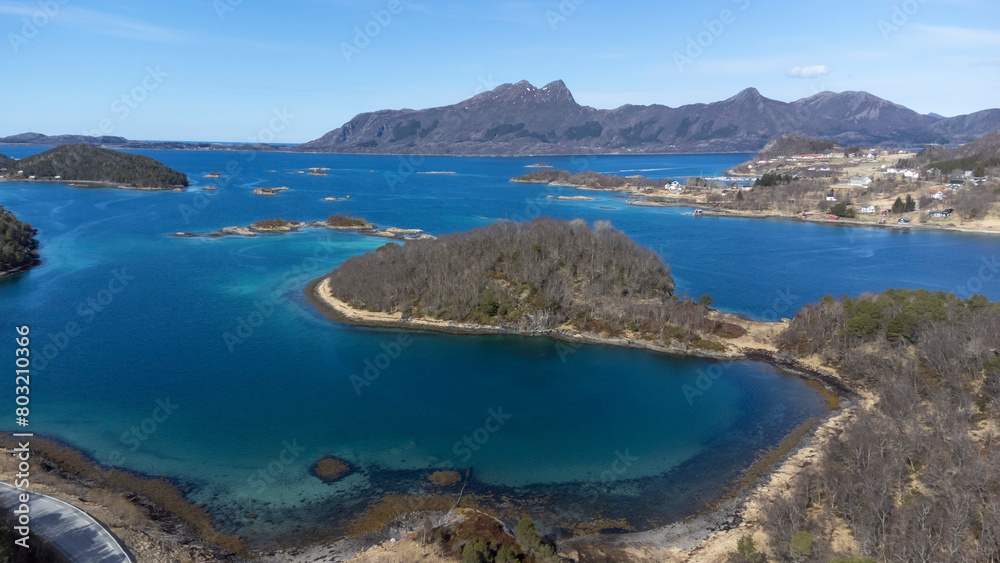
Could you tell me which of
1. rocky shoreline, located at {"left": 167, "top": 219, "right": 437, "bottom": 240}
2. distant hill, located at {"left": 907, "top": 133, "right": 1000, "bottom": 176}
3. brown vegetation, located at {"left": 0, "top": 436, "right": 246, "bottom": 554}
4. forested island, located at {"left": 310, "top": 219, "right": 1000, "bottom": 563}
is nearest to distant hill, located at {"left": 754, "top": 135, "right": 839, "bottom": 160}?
distant hill, located at {"left": 907, "top": 133, "right": 1000, "bottom": 176}

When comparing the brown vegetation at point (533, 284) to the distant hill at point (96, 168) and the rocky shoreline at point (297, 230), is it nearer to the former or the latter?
the rocky shoreline at point (297, 230)

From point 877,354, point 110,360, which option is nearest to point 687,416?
point 877,354

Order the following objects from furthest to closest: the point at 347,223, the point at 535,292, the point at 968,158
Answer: the point at 968,158, the point at 347,223, the point at 535,292

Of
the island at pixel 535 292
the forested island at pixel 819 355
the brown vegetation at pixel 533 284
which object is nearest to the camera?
the forested island at pixel 819 355

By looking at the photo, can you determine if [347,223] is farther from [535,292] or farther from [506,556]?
[506,556]

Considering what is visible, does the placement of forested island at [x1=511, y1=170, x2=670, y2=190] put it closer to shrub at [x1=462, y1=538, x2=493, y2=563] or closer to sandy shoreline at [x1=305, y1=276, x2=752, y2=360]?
sandy shoreline at [x1=305, y1=276, x2=752, y2=360]

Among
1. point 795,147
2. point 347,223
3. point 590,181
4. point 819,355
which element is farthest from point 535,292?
point 795,147

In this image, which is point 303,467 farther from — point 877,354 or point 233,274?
point 233,274

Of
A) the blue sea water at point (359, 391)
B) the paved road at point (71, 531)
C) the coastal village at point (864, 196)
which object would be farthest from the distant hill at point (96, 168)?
the paved road at point (71, 531)
